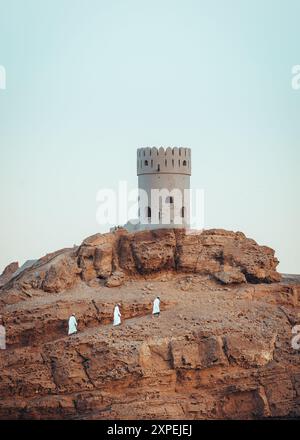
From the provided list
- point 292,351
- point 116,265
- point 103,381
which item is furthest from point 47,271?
point 292,351

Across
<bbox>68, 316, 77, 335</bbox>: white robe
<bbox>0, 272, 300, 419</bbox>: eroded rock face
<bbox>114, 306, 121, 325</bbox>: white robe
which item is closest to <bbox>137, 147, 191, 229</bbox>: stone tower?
<bbox>0, 272, 300, 419</bbox>: eroded rock face

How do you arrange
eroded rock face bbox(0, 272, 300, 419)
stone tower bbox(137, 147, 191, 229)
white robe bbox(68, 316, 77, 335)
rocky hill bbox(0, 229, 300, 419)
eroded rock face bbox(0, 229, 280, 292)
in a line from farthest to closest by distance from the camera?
stone tower bbox(137, 147, 191, 229)
eroded rock face bbox(0, 229, 280, 292)
white robe bbox(68, 316, 77, 335)
rocky hill bbox(0, 229, 300, 419)
eroded rock face bbox(0, 272, 300, 419)

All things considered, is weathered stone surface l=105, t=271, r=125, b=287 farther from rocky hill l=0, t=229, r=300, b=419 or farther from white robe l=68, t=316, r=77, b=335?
white robe l=68, t=316, r=77, b=335

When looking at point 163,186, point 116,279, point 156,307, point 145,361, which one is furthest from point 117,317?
point 163,186

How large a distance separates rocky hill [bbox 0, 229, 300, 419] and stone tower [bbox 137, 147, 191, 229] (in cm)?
970

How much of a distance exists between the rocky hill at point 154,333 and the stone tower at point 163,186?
9695mm

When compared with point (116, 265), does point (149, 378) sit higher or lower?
lower

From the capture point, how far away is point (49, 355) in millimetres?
48969

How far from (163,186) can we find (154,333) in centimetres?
1603

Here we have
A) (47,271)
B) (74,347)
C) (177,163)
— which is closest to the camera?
(74,347)

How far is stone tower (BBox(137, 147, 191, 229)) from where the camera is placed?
63.9 metres

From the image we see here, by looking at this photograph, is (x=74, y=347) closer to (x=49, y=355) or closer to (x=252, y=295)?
(x=49, y=355)

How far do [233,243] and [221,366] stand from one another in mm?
6663
